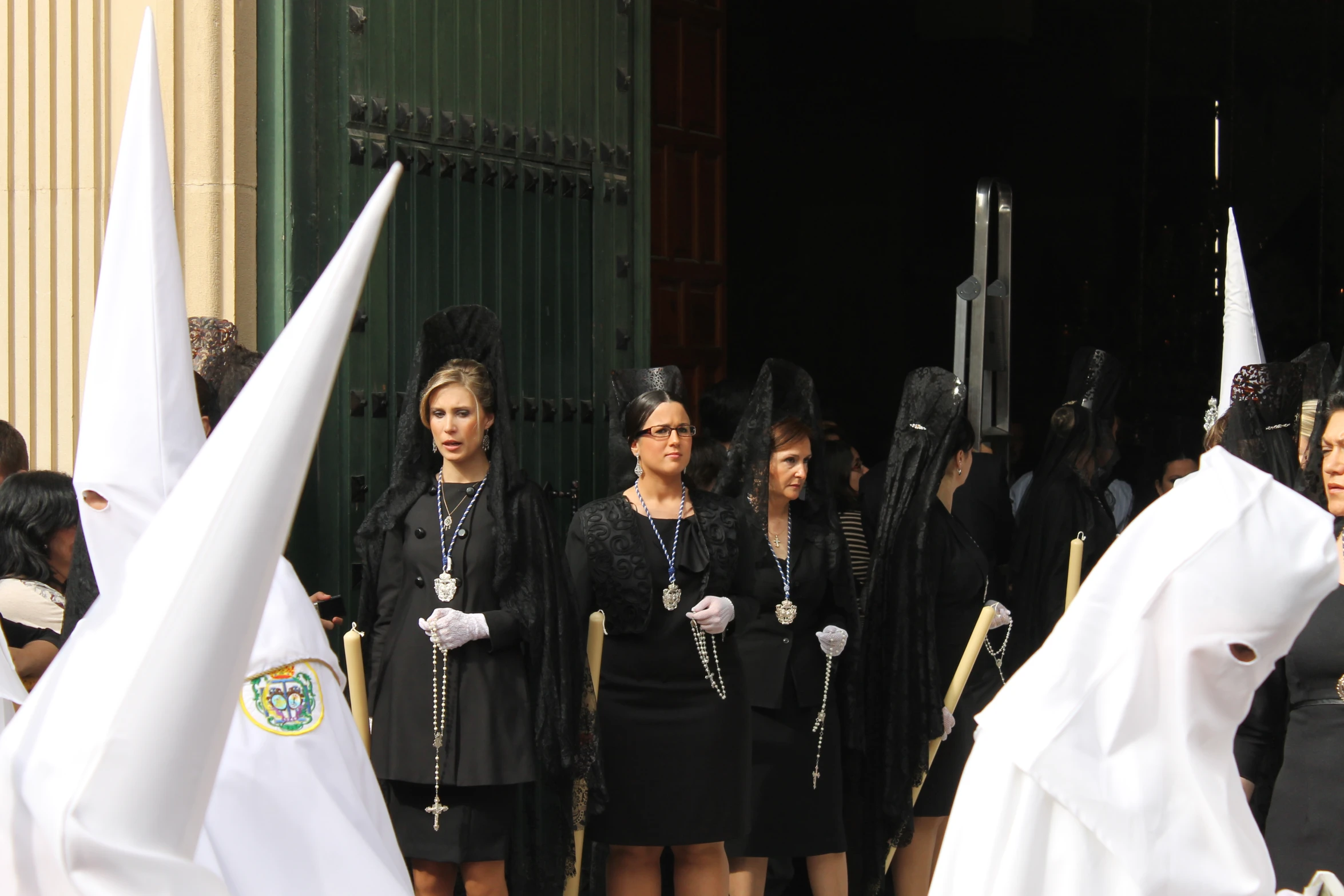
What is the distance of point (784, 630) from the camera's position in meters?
5.70

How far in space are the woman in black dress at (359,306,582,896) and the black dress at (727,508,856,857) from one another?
80cm

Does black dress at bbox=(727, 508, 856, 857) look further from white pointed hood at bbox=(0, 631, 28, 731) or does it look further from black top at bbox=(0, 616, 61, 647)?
white pointed hood at bbox=(0, 631, 28, 731)

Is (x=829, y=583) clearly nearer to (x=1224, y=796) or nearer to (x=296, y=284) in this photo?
(x=296, y=284)

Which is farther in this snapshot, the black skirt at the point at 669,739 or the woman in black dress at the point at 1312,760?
the black skirt at the point at 669,739

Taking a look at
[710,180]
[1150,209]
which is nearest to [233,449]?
[710,180]

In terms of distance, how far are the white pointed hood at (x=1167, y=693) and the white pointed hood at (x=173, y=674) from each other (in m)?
1.41

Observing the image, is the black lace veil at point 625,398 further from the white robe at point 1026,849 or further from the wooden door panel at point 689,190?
the white robe at point 1026,849

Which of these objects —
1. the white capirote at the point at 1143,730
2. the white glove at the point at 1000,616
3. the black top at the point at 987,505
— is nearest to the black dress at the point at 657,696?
the white glove at the point at 1000,616

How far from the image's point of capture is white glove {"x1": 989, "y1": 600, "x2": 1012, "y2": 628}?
6.16 metres

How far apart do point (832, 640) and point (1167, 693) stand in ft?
9.96

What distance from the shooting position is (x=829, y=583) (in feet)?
19.2

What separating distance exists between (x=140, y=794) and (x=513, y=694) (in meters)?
3.42

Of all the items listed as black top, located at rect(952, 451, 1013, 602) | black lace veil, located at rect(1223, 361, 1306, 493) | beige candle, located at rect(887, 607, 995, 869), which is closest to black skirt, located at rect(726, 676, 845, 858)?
beige candle, located at rect(887, 607, 995, 869)

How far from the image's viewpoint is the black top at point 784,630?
5668 millimetres
